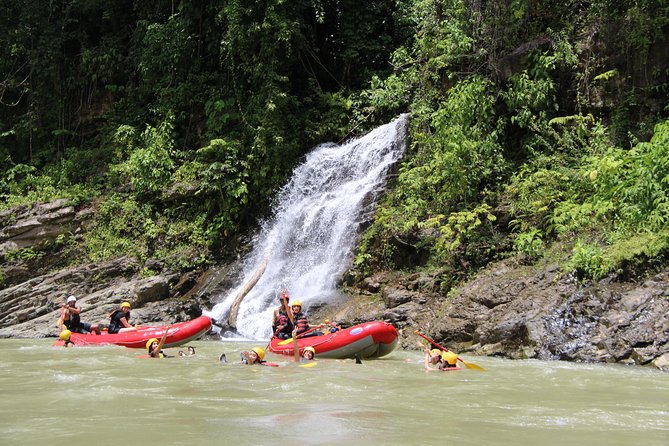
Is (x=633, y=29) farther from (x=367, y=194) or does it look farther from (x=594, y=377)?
(x=594, y=377)

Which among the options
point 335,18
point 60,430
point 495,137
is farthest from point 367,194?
point 60,430

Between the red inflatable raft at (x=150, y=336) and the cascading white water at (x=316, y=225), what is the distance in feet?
7.60

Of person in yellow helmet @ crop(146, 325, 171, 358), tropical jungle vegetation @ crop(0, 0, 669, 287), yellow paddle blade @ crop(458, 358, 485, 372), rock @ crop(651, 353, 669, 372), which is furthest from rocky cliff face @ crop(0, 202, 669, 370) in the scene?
person in yellow helmet @ crop(146, 325, 171, 358)

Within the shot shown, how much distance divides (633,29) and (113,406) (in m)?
11.6

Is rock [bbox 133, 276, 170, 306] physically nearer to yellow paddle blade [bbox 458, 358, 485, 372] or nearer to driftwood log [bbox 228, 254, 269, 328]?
driftwood log [bbox 228, 254, 269, 328]

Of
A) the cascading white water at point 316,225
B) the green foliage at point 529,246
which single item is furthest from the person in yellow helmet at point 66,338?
the green foliage at point 529,246

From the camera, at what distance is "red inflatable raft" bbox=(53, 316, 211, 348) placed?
1128 centimetres

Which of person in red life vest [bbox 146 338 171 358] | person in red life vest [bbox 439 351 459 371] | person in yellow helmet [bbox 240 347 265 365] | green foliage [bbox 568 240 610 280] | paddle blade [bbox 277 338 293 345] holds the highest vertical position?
green foliage [bbox 568 240 610 280]

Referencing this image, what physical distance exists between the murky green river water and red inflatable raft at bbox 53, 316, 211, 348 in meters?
1.74

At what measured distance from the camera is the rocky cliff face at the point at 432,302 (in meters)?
9.13

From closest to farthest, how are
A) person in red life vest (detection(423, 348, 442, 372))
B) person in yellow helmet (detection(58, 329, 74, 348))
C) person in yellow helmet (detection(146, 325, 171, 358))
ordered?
1. person in red life vest (detection(423, 348, 442, 372))
2. person in yellow helmet (detection(146, 325, 171, 358))
3. person in yellow helmet (detection(58, 329, 74, 348))

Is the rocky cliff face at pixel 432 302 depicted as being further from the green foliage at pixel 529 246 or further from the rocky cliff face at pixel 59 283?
the green foliage at pixel 529 246

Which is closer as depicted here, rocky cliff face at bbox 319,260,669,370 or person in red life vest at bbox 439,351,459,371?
person in red life vest at bbox 439,351,459,371

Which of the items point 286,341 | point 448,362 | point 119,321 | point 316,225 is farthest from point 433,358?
point 316,225
